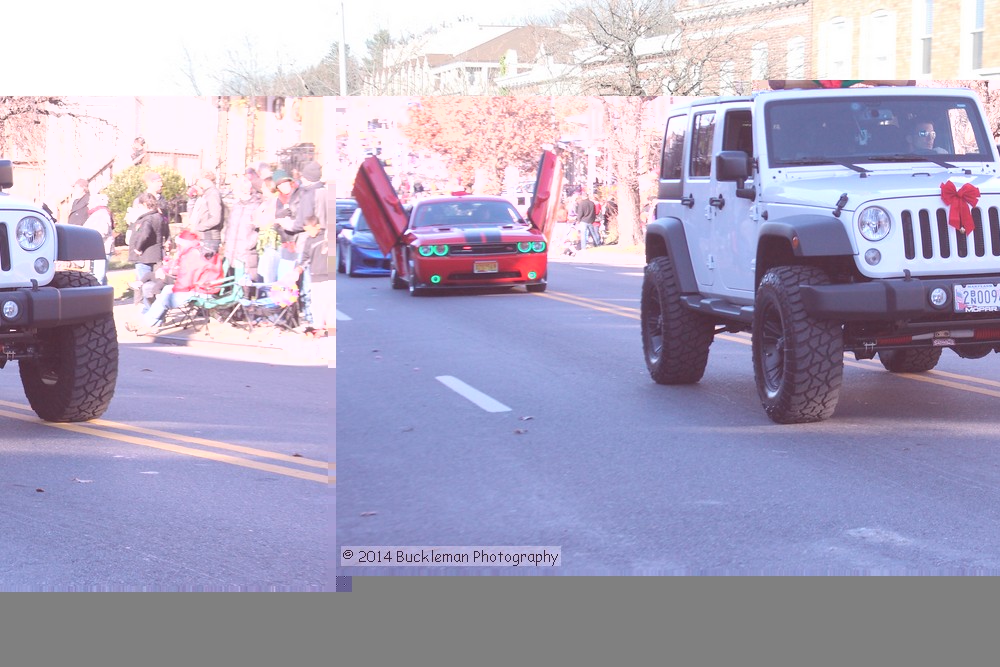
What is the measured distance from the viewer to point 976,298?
840 cm

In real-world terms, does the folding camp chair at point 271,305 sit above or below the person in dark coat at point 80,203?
below

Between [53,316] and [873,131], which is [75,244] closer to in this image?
[53,316]

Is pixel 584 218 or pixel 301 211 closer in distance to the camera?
pixel 301 211

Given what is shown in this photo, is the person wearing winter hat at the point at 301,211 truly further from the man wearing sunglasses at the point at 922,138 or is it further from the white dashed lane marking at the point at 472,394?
the man wearing sunglasses at the point at 922,138

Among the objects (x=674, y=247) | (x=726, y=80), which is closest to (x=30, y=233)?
(x=674, y=247)

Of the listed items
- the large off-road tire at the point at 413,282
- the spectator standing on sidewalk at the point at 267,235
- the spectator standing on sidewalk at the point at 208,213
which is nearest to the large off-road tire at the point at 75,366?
the spectator standing on sidewalk at the point at 267,235

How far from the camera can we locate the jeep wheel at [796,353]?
27.8 feet

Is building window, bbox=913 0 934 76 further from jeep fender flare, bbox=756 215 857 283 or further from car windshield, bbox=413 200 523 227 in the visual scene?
jeep fender flare, bbox=756 215 857 283

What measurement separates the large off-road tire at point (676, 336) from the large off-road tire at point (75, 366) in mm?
3857

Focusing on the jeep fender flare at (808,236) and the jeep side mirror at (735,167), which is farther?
the jeep side mirror at (735,167)

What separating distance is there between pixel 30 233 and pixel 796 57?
39657mm

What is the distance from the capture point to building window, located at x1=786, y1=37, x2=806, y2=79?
1785 inches

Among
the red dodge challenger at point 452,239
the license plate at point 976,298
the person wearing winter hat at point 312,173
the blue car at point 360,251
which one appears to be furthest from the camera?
the blue car at point 360,251

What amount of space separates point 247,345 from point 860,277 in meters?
9.19
